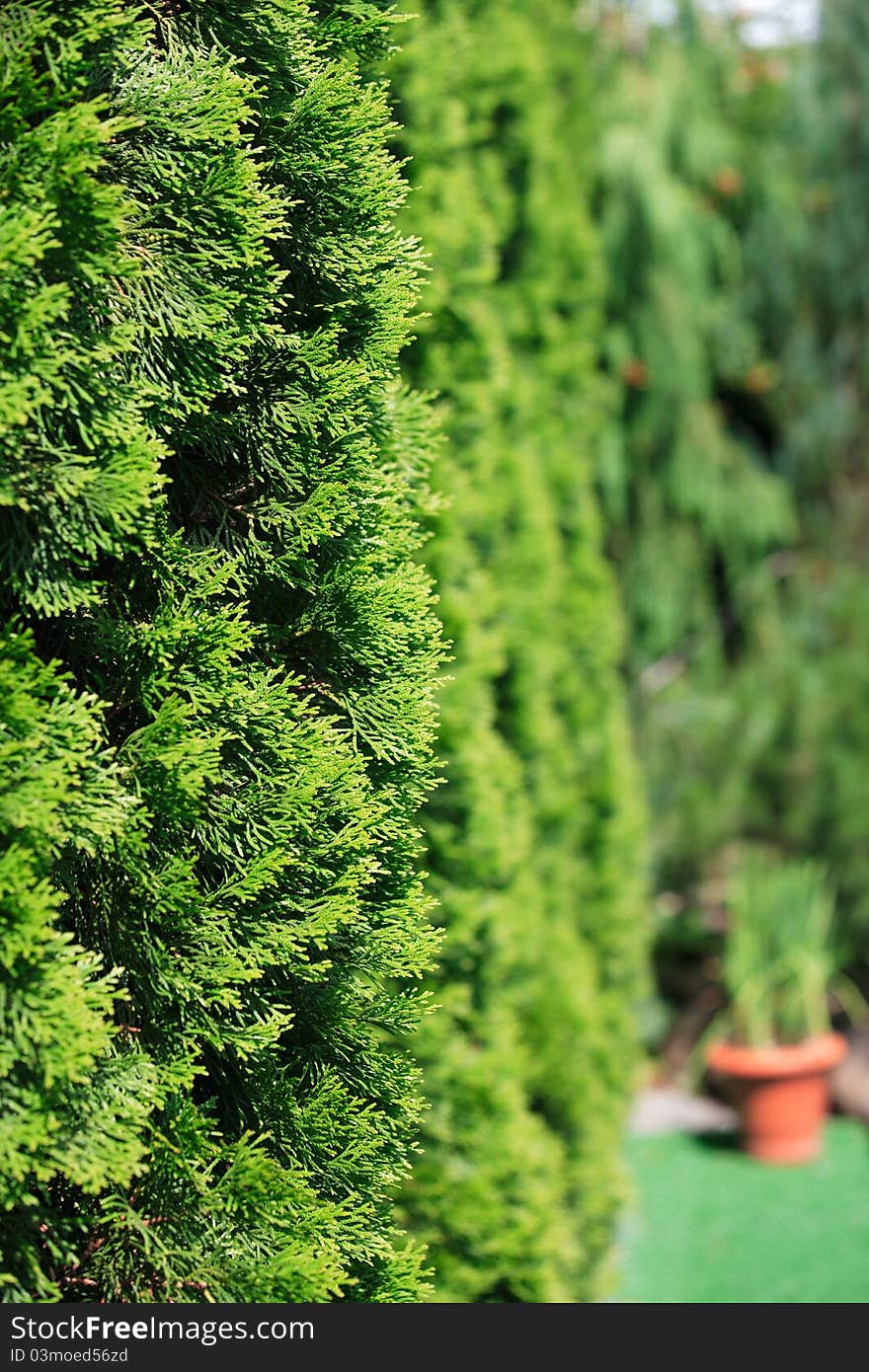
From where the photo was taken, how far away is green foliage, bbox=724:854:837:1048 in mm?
5613

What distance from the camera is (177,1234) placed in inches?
64.5

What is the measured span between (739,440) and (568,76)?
2107 millimetres

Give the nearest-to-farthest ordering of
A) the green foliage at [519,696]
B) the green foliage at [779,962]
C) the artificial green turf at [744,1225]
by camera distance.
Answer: the green foliage at [519,696], the artificial green turf at [744,1225], the green foliage at [779,962]

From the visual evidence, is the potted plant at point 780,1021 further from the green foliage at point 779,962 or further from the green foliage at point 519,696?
the green foliage at point 519,696

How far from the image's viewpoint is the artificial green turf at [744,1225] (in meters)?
4.34

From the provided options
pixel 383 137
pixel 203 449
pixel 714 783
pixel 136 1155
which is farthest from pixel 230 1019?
pixel 714 783

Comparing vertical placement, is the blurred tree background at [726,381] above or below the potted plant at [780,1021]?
above

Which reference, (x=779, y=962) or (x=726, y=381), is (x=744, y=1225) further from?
(x=726, y=381)

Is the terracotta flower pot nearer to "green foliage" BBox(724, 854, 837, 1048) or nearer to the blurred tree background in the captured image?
"green foliage" BBox(724, 854, 837, 1048)

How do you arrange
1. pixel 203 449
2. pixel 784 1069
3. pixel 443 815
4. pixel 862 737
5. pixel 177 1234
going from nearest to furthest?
pixel 177 1234
pixel 203 449
pixel 443 815
pixel 784 1069
pixel 862 737

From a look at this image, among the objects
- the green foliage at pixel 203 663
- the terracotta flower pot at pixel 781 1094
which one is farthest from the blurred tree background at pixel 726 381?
the green foliage at pixel 203 663

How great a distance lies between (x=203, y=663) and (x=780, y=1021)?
185 inches

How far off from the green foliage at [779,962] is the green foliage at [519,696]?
55 cm

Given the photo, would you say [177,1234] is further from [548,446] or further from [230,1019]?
[548,446]
